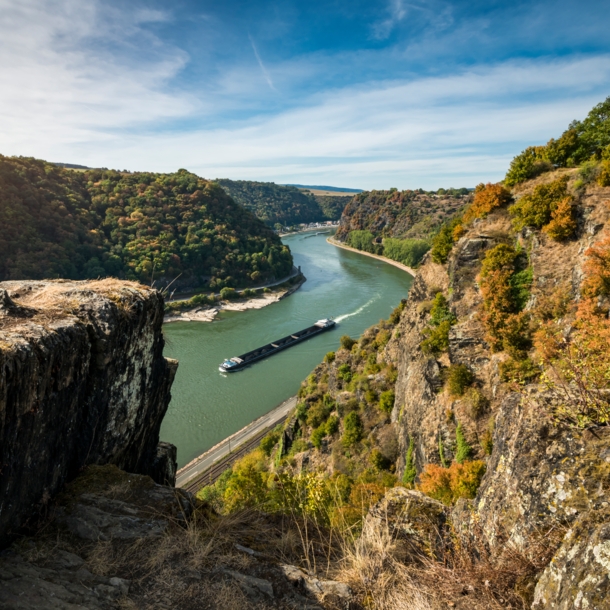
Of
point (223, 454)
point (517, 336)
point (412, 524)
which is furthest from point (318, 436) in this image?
point (412, 524)

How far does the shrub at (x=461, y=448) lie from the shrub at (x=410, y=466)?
2545 mm

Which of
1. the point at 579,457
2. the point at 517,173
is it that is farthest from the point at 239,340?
the point at 579,457

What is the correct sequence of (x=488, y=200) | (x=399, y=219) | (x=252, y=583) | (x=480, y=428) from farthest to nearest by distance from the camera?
(x=399, y=219) → (x=488, y=200) → (x=480, y=428) → (x=252, y=583)

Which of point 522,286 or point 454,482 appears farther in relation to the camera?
point 522,286

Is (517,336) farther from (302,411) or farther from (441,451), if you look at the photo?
(302,411)

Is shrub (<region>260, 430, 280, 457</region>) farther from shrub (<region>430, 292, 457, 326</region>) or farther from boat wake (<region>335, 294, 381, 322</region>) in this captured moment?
boat wake (<region>335, 294, 381, 322</region>)

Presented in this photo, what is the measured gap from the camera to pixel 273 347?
4453 centimetres

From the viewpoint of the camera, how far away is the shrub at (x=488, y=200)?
61.7 feet

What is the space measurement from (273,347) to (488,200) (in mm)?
30658

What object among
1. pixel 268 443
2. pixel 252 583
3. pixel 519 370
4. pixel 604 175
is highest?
pixel 604 175

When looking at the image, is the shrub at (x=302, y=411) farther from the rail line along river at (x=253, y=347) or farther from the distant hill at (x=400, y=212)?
the distant hill at (x=400, y=212)

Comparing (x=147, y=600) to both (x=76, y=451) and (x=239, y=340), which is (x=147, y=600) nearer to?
(x=76, y=451)

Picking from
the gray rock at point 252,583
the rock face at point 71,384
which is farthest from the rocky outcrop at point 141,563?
the rock face at point 71,384

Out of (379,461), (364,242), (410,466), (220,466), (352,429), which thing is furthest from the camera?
(364,242)
